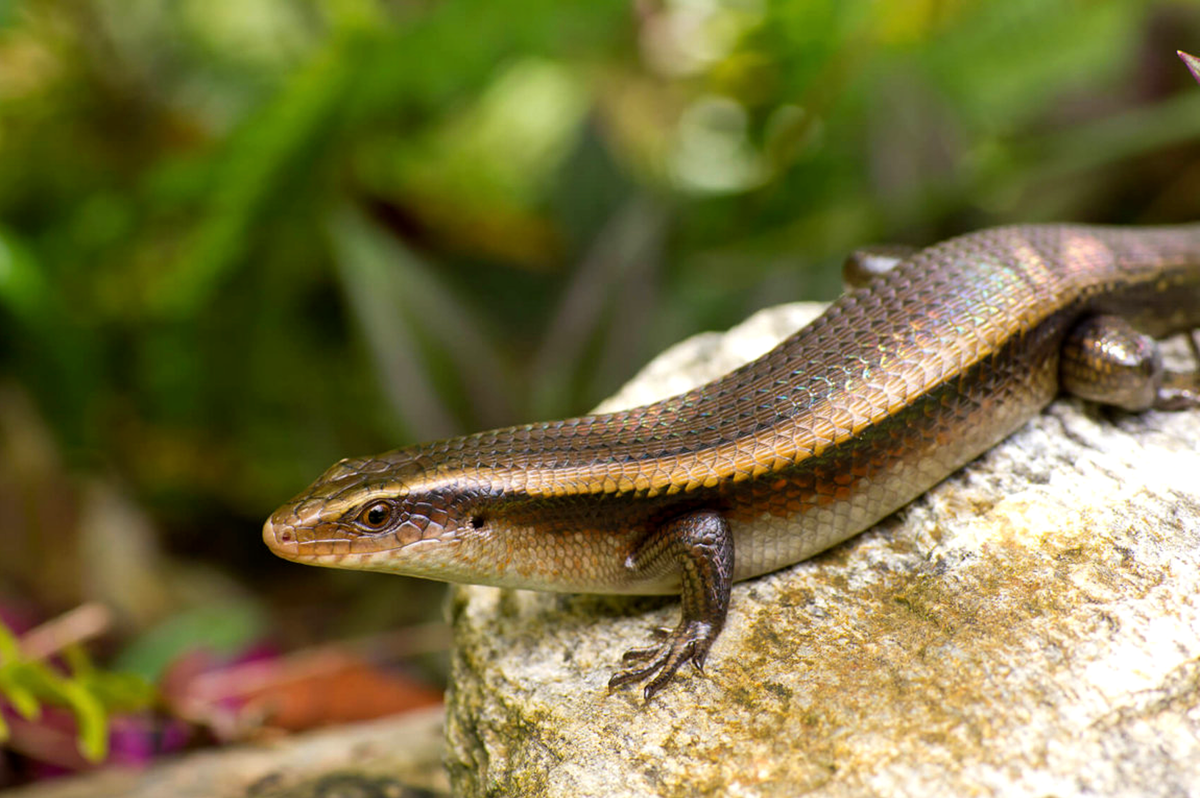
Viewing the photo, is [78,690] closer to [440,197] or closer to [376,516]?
[376,516]

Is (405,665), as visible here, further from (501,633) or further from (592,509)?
(592,509)

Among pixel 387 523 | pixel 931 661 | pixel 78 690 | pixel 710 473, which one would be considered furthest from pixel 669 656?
pixel 78 690

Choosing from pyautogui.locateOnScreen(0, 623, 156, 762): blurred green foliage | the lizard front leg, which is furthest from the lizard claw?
pyautogui.locateOnScreen(0, 623, 156, 762): blurred green foliage

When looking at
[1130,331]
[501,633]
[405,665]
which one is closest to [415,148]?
[405,665]

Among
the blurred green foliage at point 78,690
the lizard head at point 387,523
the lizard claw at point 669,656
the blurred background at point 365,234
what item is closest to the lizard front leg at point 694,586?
the lizard claw at point 669,656

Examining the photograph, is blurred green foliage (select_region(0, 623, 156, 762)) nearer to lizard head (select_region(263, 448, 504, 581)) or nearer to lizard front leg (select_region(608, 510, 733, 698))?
lizard head (select_region(263, 448, 504, 581))

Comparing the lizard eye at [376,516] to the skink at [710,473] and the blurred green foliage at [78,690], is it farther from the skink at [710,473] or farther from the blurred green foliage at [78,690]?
the blurred green foliage at [78,690]
